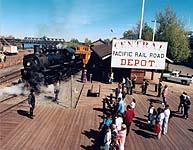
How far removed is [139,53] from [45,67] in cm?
988

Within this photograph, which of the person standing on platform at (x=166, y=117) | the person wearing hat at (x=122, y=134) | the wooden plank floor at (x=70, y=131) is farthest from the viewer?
the person standing on platform at (x=166, y=117)

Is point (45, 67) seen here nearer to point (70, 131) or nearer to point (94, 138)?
point (70, 131)

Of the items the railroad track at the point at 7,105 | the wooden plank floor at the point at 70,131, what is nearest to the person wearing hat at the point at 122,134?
the wooden plank floor at the point at 70,131

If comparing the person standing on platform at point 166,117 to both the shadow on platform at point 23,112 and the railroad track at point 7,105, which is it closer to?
the shadow on platform at point 23,112

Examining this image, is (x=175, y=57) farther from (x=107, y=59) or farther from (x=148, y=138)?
(x=148, y=138)

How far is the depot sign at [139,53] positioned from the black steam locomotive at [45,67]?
5.93 meters

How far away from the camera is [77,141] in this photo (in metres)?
14.3

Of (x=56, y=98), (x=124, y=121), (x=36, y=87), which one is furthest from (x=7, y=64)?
(x=124, y=121)

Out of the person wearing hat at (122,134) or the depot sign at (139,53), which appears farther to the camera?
the depot sign at (139,53)

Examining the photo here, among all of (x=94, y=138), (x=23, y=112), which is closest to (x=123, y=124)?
(x=94, y=138)

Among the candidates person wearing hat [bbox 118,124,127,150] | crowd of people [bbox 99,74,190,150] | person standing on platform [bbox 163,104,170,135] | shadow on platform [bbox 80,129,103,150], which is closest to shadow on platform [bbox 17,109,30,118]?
shadow on platform [bbox 80,129,103,150]

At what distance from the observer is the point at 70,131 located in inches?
618

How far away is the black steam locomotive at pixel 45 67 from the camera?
25.9 metres

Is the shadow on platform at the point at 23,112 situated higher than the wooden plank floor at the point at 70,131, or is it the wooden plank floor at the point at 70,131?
the shadow on platform at the point at 23,112
